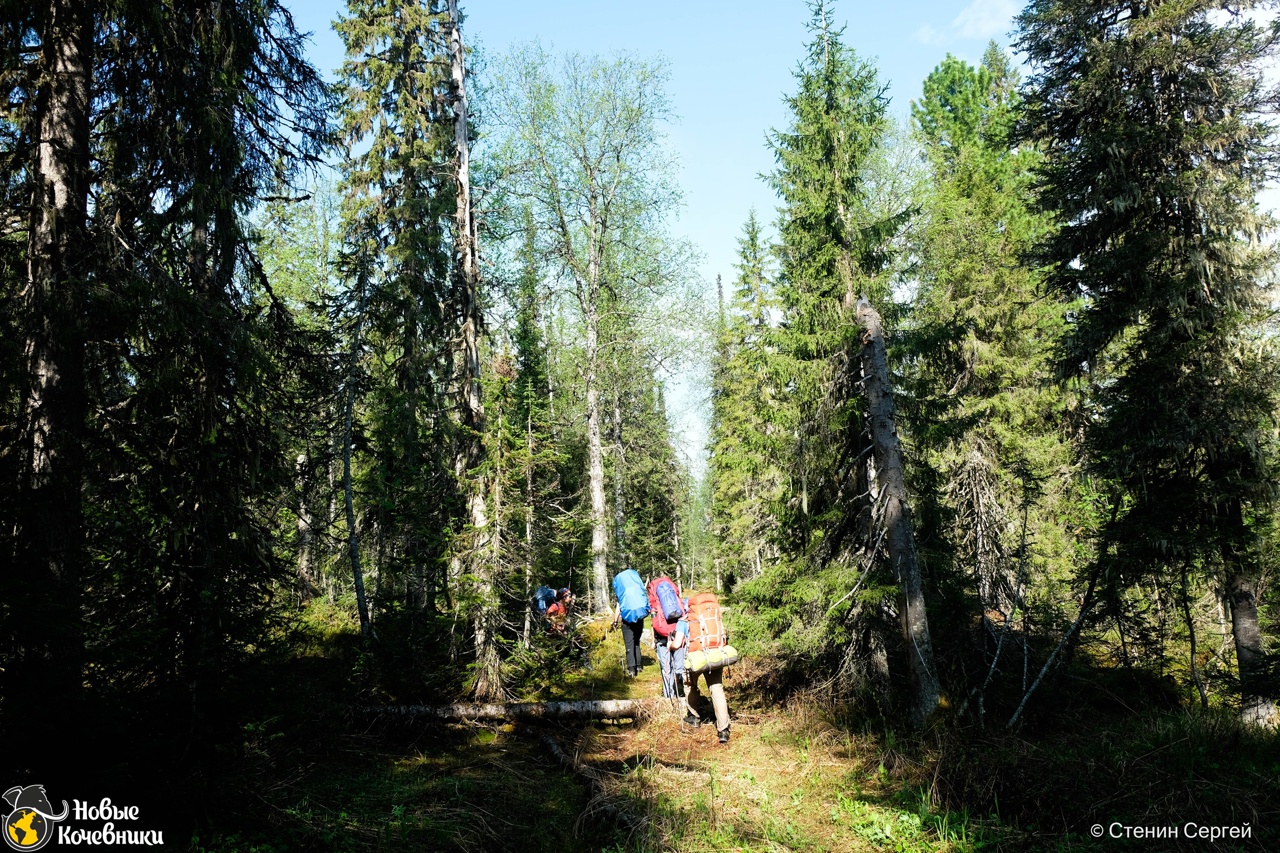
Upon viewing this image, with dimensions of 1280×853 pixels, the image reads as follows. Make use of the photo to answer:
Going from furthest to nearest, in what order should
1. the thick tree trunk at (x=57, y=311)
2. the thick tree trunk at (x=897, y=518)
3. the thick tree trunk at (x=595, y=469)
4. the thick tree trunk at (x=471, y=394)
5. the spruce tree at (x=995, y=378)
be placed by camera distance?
the thick tree trunk at (x=595, y=469) < the spruce tree at (x=995, y=378) < the thick tree trunk at (x=471, y=394) < the thick tree trunk at (x=897, y=518) < the thick tree trunk at (x=57, y=311)

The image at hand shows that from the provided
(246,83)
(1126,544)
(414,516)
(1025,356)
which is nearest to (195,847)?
(246,83)

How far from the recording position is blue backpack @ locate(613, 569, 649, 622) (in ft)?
36.3

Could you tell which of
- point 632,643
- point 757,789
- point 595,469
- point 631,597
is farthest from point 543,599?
point 757,789

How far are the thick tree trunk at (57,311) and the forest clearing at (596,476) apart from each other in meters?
0.05

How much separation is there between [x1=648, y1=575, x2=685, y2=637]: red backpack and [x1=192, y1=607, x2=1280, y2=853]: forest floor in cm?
154

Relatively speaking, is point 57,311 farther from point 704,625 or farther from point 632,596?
point 632,596

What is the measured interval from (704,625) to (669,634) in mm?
818

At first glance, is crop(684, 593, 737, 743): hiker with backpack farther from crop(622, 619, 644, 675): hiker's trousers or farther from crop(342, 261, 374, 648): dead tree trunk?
crop(342, 261, 374, 648): dead tree trunk

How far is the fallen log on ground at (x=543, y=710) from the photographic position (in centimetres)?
976

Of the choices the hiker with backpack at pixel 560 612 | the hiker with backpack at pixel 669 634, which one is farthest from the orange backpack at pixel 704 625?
the hiker with backpack at pixel 560 612

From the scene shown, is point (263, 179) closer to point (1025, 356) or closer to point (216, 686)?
point (216, 686)

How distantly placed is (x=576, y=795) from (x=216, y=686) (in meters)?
3.96

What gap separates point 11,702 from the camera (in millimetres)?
3770

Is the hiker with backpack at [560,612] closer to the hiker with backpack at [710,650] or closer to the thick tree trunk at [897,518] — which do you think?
the hiker with backpack at [710,650]
